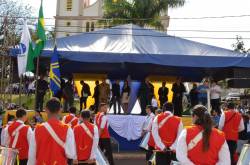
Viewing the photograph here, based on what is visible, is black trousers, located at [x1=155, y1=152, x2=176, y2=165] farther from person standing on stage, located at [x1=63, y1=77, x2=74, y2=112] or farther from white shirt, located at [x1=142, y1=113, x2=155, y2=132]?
person standing on stage, located at [x1=63, y1=77, x2=74, y2=112]

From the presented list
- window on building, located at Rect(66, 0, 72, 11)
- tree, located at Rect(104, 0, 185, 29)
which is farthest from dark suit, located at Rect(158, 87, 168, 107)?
window on building, located at Rect(66, 0, 72, 11)

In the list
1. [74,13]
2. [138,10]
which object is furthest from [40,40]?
[74,13]

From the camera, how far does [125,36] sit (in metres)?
22.7

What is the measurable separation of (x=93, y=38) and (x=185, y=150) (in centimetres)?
1611

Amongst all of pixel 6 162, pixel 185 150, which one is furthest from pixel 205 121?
pixel 6 162

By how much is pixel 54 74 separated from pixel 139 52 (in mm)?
3290

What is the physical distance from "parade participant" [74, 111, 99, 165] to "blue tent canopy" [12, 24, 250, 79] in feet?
33.0

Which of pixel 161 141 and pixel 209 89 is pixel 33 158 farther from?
pixel 209 89

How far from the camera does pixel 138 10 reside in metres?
40.4

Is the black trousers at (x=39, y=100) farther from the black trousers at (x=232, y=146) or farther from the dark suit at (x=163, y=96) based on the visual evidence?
the black trousers at (x=232, y=146)

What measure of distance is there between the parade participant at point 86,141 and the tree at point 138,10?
99.4 ft

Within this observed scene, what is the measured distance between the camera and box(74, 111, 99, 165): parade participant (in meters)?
9.41

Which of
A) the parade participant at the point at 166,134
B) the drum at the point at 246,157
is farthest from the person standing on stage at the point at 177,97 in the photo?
the drum at the point at 246,157

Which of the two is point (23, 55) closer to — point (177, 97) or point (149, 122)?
point (177, 97)
